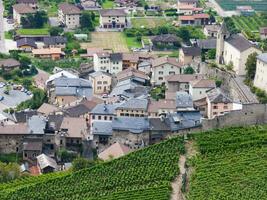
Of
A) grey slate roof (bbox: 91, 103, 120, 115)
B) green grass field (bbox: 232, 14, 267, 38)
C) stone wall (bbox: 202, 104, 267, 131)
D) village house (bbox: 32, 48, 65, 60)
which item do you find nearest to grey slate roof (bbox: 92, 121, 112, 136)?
grey slate roof (bbox: 91, 103, 120, 115)

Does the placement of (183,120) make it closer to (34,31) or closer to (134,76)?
(134,76)

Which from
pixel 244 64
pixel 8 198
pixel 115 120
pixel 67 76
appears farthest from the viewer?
pixel 67 76

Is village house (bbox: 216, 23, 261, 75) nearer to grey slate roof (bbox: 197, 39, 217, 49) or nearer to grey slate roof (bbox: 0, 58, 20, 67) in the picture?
grey slate roof (bbox: 197, 39, 217, 49)

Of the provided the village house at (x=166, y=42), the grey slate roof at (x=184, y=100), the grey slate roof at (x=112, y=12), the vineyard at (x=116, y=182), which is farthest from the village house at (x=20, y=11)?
the vineyard at (x=116, y=182)

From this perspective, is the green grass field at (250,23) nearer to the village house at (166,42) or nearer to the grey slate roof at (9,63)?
the village house at (166,42)

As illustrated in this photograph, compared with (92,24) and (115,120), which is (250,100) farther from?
(92,24)

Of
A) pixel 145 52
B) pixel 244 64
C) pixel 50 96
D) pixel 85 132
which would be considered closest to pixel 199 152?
pixel 85 132
